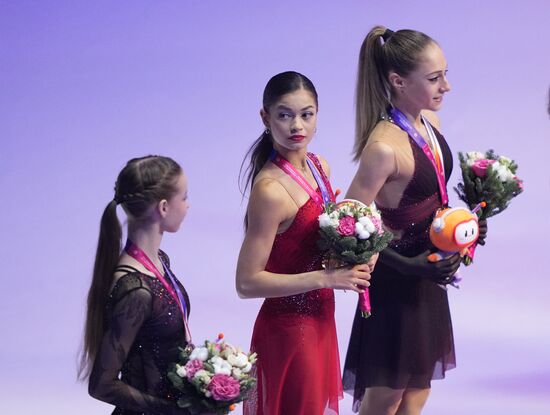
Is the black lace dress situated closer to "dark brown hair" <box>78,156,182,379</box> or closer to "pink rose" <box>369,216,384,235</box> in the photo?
"dark brown hair" <box>78,156,182,379</box>

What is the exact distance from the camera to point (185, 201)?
184 inches

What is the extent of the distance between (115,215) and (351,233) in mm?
1118

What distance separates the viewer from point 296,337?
5.38 metres

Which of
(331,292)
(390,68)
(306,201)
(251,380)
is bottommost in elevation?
(251,380)

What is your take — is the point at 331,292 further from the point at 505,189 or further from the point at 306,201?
the point at 505,189

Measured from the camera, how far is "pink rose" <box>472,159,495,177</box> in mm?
5828

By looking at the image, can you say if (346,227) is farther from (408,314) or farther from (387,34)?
(387,34)

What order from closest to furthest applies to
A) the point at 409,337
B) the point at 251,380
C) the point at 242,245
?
the point at 251,380, the point at 242,245, the point at 409,337

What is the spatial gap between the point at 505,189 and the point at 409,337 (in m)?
0.84

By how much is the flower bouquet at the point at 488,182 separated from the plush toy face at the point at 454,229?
19 cm

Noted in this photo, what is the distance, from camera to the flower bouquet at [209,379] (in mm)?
4488

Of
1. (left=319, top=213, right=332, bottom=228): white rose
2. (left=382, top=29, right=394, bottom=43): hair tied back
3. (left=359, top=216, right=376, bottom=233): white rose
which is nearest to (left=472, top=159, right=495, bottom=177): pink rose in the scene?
(left=382, top=29, right=394, bottom=43): hair tied back

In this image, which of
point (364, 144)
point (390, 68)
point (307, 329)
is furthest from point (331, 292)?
point (390, 68)

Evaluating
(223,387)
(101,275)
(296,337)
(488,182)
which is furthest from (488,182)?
(101,275)
